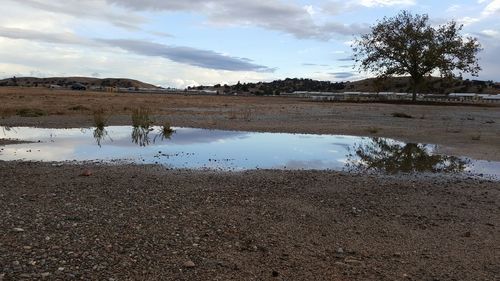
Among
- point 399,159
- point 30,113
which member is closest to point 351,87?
point 30,113

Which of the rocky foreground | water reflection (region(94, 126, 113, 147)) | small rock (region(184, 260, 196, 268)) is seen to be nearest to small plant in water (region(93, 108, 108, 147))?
water reflection (region(94, 126, 113, 147))

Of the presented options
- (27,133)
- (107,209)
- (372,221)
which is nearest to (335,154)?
(372,221)

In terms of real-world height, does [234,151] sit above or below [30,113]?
below

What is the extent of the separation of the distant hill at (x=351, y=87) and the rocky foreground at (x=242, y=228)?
3201 inches

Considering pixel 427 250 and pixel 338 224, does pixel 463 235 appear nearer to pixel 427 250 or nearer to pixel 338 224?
pixel 427 250

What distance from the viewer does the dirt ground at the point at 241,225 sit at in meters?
6.00

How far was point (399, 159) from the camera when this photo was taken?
16.0 metres

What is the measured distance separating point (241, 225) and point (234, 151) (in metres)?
9.08

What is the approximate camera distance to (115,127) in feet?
82.8

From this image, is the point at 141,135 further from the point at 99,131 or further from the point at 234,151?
the point at 234,151

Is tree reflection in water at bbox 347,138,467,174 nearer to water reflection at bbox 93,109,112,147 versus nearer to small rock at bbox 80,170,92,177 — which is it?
small rock at bbox 80,170,92,177

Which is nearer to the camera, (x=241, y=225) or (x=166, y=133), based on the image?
(x=241, y=225)

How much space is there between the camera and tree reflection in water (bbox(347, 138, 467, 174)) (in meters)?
14.1

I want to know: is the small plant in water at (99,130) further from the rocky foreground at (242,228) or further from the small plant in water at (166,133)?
the rocky foreground at (242,228)
